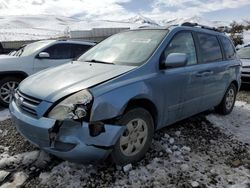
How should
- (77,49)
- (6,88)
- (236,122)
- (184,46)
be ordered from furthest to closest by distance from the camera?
(77,49) → (6,88) → (236,122) → (184,46)

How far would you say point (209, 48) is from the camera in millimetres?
5254

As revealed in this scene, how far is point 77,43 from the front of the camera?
8.02 m

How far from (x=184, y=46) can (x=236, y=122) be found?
212 cm

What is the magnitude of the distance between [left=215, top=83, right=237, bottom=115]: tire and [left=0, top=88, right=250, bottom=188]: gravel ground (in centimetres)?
136

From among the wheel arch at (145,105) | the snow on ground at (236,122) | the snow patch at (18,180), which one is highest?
the wheel arch at (145,105)

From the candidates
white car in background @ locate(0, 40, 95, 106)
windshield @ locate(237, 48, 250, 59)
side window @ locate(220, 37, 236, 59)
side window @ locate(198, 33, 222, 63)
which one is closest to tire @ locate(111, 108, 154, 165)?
side window @ locate(198, 33, 222, 63)

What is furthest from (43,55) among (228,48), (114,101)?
(114,101)

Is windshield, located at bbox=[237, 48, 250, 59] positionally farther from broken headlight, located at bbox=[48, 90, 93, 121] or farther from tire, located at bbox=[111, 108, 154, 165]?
broken headlight, located at bbox=[48, 90, 93, 121]

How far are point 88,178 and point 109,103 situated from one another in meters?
0.92

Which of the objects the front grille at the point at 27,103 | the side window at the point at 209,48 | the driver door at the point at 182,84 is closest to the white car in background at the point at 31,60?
the front grille at the point at 27,103

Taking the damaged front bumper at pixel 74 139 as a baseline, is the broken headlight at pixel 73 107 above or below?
above

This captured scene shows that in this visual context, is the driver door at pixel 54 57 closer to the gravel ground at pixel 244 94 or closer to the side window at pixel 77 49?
the side window at pixel 77 49

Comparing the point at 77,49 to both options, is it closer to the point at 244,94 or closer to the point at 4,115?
the point at 4,115

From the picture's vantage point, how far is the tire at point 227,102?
19.5 ft
